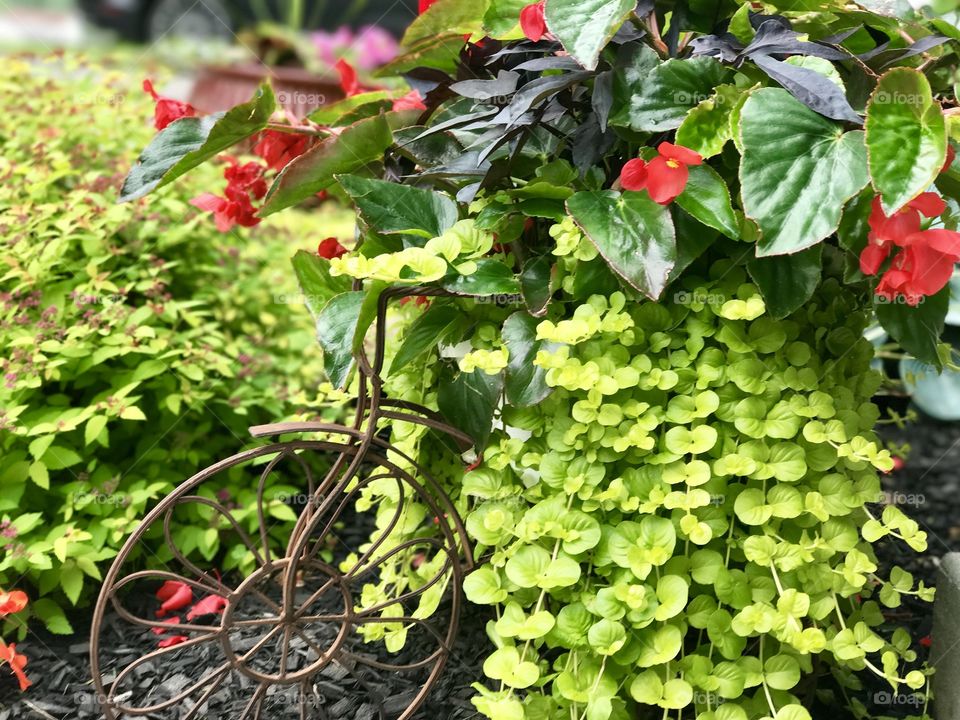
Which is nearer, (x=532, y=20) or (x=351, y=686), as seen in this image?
(x=532, y=20)

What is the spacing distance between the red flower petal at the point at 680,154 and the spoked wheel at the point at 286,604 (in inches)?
18.2

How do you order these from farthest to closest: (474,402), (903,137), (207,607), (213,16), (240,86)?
1. (213,16)
2. (240,86)
3. (207,607)
4. (474,402)
5. (903,137)

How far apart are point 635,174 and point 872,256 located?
0.83 ft

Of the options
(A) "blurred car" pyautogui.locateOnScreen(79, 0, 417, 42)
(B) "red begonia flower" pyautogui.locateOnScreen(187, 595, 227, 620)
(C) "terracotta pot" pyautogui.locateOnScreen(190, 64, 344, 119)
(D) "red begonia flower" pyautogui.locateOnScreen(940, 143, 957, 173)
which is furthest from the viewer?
(A) "blurred car" pyautogui.locateOnScreen(79, 0, 417, 42)

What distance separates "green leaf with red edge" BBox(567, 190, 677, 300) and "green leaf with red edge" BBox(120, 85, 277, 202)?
41cm

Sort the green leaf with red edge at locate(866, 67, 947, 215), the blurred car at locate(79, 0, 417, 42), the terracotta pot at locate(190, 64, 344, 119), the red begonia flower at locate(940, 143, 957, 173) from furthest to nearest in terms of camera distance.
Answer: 1. the blurred car at locate(79, 0, 417, 42)
2. the terracotta pot at locate(190, 64, 344, 119)
3. the red begonia flower at locate(940, 143, 957, 173)
4. the green leaf with red edge at locate(866, 67, 947, 215)

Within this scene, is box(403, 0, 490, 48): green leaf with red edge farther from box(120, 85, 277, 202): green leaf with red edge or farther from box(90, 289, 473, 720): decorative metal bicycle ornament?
box(90, 289, 473, 720): decorative metal bicycle ornament

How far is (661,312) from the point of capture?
1025 millimetres

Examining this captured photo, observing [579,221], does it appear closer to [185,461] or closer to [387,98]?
[387,98]

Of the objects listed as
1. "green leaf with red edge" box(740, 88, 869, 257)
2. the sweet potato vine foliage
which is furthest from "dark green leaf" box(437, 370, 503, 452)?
"green leaf with red edge" box(740, 88, 869, 257)

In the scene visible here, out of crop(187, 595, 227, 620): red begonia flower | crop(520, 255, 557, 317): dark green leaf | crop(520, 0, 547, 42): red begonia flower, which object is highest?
crop(520, 0, 547, 42): red begonia flower

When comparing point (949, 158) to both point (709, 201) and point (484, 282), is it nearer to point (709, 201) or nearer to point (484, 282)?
point (709, 201)

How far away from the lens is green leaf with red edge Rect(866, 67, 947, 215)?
808mm

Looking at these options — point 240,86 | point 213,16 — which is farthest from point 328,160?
point 213,16
